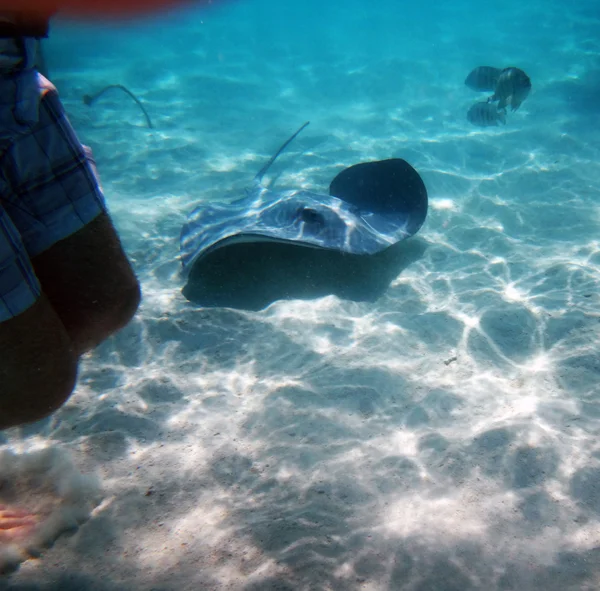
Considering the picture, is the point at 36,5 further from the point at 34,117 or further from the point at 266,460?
the point at 266,460

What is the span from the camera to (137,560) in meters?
2.55

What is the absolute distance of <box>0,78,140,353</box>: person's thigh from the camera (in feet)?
5.46

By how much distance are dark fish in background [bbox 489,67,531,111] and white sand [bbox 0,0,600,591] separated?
180 cm

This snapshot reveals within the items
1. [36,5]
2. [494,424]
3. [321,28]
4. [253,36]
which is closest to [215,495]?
[494,424]

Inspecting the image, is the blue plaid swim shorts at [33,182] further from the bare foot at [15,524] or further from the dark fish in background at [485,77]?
the dark fish in background at [485,77]

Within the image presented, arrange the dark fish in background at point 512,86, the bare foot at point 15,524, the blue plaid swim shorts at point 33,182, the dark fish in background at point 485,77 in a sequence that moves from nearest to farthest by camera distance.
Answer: the blue plaid swim shorts at point 33,182
the bare foot at point 15,524
the dark fish in background at point 512,86
the dark fish in background at point 485,77

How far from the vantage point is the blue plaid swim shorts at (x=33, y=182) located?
5.13 feet

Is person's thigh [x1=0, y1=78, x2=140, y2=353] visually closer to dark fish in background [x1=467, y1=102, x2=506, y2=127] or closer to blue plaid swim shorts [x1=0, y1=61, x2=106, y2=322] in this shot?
blue plaid swim shorts [x1=0, y1=61, x2=106, y2=322]

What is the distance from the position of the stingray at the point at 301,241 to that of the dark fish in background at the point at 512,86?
13.7 feet

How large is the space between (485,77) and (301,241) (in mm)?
8034

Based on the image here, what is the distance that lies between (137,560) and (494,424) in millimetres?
3119

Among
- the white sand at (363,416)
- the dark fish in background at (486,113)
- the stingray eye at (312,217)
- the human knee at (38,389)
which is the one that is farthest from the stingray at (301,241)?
the dark fish in background at (486,113)

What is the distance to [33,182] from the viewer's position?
1.69 meters

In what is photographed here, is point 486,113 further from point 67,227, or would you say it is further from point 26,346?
point 26,346
